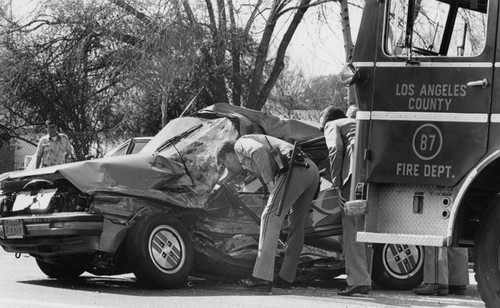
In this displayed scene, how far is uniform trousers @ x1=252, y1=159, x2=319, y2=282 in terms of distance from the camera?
9.45 meters

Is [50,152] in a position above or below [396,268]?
above

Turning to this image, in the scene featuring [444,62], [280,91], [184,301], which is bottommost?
[184,301]

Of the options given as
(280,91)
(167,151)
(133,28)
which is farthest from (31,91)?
(167,151)

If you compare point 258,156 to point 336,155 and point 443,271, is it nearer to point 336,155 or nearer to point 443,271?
point 336,155

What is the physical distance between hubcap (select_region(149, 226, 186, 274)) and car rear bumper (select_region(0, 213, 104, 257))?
1.75 feet

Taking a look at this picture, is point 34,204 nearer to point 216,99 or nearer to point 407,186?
point 407,186

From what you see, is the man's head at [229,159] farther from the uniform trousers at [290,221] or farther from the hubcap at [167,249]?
the hubcap at [167,249]

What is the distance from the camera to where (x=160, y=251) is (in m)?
9.34

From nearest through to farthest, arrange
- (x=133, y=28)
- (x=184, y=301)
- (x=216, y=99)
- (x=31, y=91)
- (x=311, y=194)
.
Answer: (x=184, y=301)
(x=311, y=194)
(x=133, y=28)
(x=216, y=99)
(x=31, y=91)

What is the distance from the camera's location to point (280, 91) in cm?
3116

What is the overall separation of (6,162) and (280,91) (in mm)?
8914

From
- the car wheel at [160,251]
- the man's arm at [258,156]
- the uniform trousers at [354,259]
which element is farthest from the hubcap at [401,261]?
the car wheel at [160,251]

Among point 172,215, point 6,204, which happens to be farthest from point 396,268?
point 6,204

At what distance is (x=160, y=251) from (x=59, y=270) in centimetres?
158
